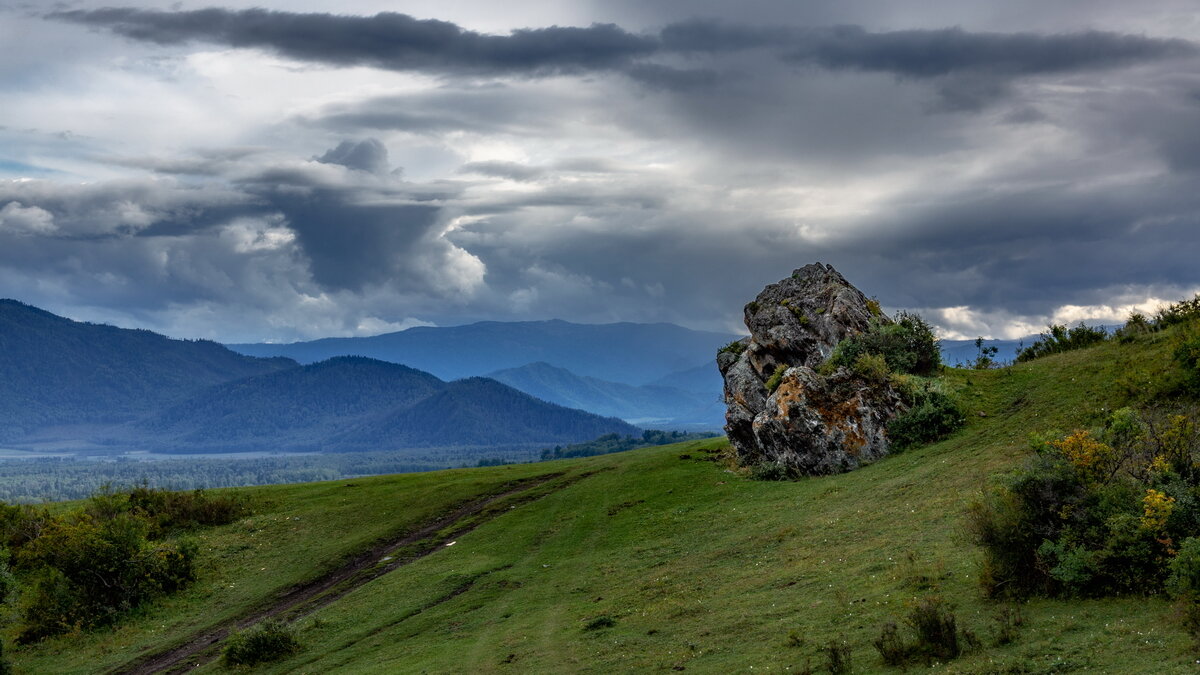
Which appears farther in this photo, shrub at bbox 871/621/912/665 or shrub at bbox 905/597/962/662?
shrub at bbox 871/621/912/665

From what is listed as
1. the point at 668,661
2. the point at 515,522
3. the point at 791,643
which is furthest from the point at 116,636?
the point at 791,643

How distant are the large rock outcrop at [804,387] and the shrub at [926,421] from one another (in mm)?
822

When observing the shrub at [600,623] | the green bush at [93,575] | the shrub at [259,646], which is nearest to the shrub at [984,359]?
the shrub at [600,623]

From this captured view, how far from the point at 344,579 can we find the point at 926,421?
35.4 metres

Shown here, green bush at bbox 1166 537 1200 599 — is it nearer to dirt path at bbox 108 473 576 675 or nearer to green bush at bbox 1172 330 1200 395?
green bush at bbox 1172 330 1200 395

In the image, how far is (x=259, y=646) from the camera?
3531 cm

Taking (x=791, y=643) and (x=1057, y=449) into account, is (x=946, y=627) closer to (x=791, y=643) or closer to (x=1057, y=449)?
(x=791, y=643)

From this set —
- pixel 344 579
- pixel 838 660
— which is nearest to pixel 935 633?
pixel 838 660

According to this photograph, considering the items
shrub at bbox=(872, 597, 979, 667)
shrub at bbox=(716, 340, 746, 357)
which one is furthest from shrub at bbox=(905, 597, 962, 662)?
shrub at bbox=(716, 340, 746, 357)

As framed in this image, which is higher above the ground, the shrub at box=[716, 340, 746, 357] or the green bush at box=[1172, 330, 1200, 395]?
the shrub at box=[716, 340, 746, 357]

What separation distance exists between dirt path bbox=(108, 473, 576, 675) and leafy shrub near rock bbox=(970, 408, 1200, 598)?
3270cm

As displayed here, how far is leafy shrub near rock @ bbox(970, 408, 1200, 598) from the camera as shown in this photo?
2148cm

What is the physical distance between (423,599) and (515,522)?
570 inches

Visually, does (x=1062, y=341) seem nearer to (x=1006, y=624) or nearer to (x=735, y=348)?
(x=735, y=348)
